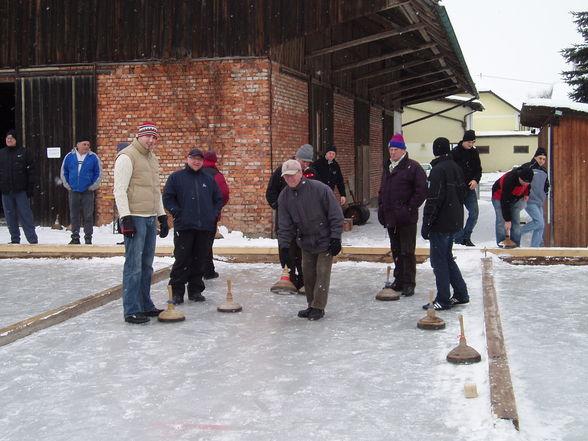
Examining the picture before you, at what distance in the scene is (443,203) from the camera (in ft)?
25.9

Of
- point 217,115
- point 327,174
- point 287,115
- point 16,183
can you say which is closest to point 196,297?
point 327,174

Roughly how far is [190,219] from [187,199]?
0.22 meters

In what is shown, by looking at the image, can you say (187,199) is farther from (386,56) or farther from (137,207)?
(386,56)

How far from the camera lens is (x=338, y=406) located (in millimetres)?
5062

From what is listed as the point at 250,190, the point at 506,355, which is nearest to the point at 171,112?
the point at 250,190

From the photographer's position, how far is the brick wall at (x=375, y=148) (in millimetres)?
24219

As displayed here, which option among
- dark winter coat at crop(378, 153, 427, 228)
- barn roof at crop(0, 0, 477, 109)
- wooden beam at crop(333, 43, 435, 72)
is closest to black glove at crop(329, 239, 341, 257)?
dark winter coat at crop(378, 153, 427, 228)

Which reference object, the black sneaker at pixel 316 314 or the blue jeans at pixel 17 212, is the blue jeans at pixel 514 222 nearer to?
the black sneaker at pixel 316 314

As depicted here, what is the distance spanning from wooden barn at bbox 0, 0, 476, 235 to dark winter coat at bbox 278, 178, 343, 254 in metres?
6.33

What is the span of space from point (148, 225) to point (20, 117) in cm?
908

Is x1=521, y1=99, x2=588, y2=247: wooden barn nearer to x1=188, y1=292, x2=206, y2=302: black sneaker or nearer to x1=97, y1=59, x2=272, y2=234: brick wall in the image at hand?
x1=97, y1=59, x2=272, y2=234: brick wall

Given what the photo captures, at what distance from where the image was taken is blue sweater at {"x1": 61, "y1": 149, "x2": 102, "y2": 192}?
41.9 ft

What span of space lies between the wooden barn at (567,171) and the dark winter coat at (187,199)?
21.6 ft

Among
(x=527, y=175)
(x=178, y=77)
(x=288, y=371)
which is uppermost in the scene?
(x=178, y=77)
